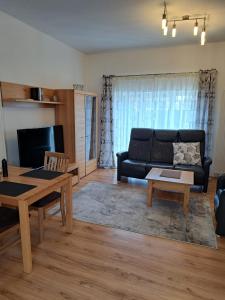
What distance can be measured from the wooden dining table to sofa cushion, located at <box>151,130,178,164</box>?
2467mm

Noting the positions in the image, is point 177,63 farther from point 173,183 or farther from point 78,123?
point 173,183

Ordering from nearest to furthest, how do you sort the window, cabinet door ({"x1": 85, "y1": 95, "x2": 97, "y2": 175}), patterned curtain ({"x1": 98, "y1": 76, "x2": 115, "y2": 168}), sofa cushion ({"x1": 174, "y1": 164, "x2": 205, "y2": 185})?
sofa cushion ({"x1": 174, "y1": 164, "x2": 205, "y2": 185}) < the window < cabinet door ({"x1": 85, "y1": 95, "x2": 97, "y2": 175}) < patterned curtain ({"x1": 98, "y1": 76, "x2": 115, "y2": 168})

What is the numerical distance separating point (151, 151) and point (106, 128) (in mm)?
1330

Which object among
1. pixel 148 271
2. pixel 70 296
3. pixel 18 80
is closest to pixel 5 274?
pixel 70 296

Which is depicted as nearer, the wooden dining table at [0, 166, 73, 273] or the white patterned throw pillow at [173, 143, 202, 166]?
the wooden dining table at [0, 166, 73, 273]

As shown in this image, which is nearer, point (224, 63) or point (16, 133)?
point (16, 133)

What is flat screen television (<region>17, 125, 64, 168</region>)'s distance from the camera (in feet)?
10.2

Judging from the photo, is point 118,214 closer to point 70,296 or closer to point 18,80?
point 70,296

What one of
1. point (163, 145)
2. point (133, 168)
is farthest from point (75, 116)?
point (163, 145)

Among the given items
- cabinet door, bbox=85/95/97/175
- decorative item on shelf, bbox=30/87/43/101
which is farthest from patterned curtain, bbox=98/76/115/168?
decorative item on shelf, bbox=30/87/43/101

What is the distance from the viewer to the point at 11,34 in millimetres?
3102

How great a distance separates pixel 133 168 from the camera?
13.4ft

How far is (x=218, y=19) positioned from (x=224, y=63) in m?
1.33

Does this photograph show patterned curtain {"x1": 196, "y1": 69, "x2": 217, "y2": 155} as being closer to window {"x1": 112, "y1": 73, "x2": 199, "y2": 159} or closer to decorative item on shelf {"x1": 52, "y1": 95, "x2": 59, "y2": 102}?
window {"x1": 112, "y1": 73, "x2": 199, "y2": 159}
